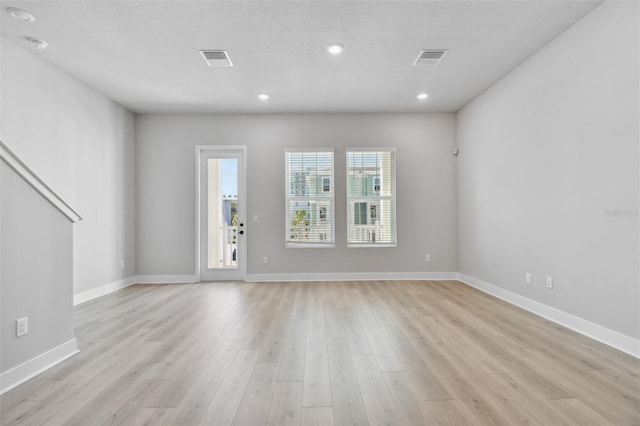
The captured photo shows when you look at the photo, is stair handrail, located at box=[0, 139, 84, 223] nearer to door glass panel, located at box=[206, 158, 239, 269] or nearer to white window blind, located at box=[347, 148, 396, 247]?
door glass panel, located at box=[206, 158, 239, 269]

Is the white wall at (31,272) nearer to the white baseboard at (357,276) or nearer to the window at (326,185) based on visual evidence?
the white baseboard at (357,276)

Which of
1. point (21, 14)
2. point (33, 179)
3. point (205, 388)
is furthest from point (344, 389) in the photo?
point (21, 14)

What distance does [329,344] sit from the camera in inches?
105

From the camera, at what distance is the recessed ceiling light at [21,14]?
9.04 feet

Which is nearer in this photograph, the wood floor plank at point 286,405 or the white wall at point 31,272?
the wood floor plank at point 286,405

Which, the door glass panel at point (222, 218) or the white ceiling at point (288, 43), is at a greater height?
the white ceiling at point (288, 43)

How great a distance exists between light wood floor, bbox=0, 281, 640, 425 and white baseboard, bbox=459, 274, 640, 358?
128 mm

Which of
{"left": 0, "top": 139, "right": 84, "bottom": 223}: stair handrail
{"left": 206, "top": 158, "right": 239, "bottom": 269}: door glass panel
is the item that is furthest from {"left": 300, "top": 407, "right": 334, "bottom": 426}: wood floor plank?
{"left": 206, "top": 158, "right": 239, "bottom": 269}: door glass panel

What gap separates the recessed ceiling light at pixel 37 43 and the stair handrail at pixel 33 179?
210 cm

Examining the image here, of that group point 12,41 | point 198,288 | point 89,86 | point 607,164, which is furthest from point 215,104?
point 607,164

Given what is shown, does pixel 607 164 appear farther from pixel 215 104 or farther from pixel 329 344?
pixel 215 104

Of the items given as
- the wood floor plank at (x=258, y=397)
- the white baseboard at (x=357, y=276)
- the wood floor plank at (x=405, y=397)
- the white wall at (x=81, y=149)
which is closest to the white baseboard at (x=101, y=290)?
the white wall at (x=81, y=149)

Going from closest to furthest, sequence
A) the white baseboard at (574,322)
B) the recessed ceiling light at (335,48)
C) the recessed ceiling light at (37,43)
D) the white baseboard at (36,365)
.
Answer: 1. the white baseboard at (36,365)
2. the white baseboard at (574,322)
3. the recessed ceiling light at (37,43)
4. the recessed ceiling light at (335,48)

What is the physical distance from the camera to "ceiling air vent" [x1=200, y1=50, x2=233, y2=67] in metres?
3.47
